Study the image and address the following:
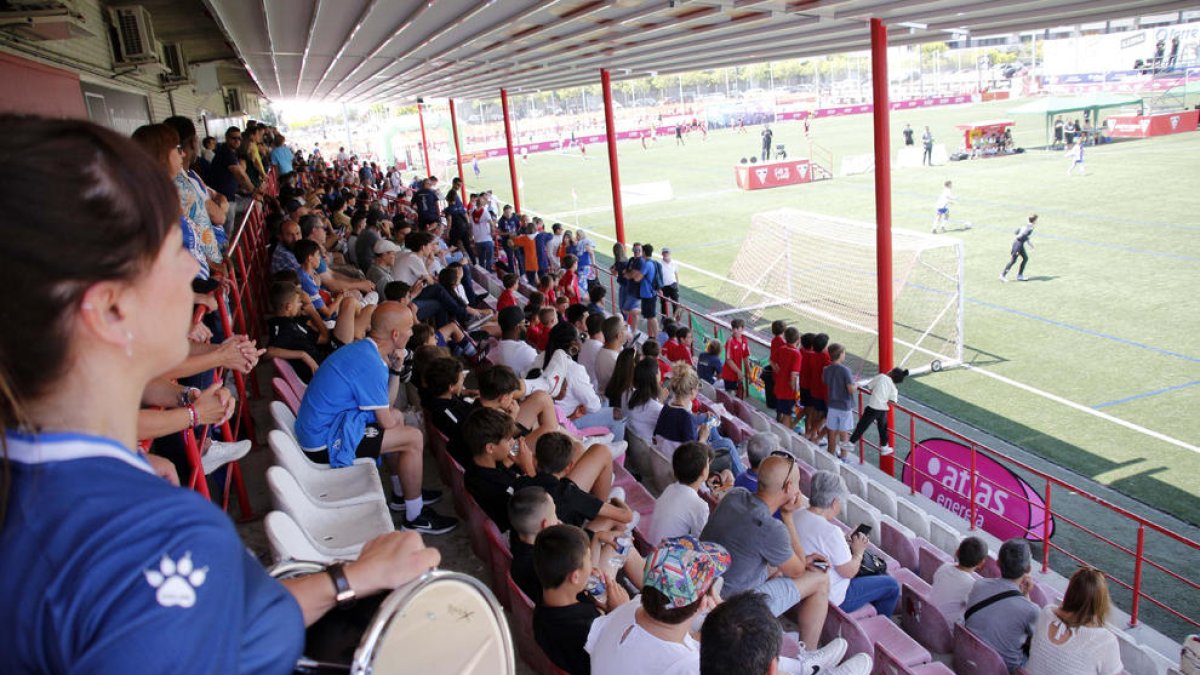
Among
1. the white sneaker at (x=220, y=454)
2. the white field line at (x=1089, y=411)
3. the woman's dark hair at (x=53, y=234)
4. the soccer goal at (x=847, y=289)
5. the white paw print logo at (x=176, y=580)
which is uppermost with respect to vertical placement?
the woman's dark hair at (x=53, y=234)

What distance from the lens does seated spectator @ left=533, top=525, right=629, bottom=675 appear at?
3307 millimetres

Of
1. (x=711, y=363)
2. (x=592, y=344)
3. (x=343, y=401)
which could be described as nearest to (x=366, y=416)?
(x=343, y=401)

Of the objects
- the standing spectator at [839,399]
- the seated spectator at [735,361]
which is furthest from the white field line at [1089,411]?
the seated spectator at [735,361]

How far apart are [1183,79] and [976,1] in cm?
6323

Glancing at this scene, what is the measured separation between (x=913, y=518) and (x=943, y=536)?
1.07 ft

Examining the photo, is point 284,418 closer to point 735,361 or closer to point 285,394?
point 285,394

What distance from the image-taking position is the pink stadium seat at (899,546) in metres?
6.16

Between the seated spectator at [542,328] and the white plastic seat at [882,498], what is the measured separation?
3.33 meters

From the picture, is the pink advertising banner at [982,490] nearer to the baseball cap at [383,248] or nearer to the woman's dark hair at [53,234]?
the baseball cap at [383,248]

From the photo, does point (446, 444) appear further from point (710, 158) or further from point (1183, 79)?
point (1183, 79)

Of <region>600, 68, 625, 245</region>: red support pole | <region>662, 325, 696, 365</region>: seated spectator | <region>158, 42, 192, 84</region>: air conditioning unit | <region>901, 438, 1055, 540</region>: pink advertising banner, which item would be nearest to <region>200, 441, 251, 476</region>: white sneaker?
<region>901, 438, 1055, 540</region>: pink advertising banner

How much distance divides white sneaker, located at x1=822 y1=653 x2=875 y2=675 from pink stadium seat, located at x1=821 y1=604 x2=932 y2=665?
0.49 meters

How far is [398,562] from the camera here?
53.3 inches

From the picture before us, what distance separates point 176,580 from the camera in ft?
2.97
